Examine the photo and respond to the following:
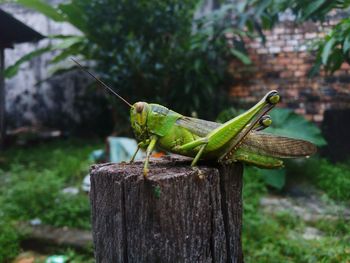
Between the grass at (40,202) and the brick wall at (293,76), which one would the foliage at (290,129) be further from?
the grass at (40,202)

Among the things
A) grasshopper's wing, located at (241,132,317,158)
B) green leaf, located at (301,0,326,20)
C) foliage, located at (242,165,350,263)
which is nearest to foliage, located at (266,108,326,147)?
foliage, located at (242,165,350,263)

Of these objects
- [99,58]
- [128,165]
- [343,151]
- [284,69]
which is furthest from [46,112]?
[128,165]

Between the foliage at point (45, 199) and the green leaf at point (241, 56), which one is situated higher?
the green leaf at point (241, 56)

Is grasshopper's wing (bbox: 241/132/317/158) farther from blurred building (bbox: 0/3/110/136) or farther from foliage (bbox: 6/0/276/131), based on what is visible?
blurred building (bbox: 0/3/110/136)

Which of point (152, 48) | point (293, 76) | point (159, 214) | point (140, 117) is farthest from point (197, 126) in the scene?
point (152, 48)

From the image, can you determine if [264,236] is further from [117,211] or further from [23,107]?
[23,107]

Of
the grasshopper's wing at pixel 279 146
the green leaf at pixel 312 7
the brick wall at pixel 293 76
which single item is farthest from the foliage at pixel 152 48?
the grasshopper's wing at pixel 279 146
